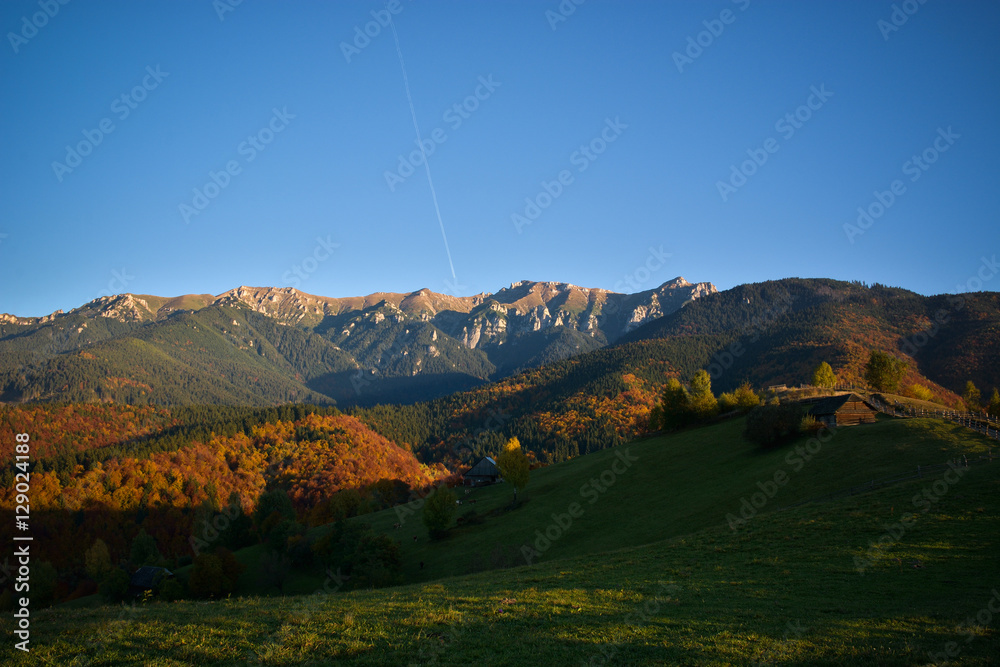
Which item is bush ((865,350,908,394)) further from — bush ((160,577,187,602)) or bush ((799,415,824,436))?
bush ((160,577,187,602))

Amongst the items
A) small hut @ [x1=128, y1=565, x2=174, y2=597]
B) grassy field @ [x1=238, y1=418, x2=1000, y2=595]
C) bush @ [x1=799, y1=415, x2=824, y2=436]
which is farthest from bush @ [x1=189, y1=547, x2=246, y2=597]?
bush @ [x1=799, y1=415, x2=824, y2=436]

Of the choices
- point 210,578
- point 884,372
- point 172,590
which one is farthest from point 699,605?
point 884,372

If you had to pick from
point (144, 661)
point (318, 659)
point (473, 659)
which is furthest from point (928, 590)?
point (144, 661)

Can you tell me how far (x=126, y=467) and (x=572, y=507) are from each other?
124m

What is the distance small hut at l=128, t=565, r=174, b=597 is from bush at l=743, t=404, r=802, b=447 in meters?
62.7

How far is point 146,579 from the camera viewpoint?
5397 centimetres

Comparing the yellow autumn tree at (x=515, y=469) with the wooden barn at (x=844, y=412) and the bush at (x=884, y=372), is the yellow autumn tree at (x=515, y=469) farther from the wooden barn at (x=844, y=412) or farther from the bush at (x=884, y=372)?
the bush at (x=884, y=372)

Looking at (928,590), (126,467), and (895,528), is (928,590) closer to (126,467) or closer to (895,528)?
(895,528)

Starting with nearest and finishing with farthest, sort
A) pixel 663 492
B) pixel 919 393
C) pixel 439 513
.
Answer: pixel 663 492
pixel 439 513
pixel 919 393

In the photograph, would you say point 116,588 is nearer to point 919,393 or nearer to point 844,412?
point 844,412

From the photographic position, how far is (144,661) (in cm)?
1180

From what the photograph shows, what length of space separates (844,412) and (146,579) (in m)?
76.4

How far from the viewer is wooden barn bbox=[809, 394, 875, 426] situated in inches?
2114

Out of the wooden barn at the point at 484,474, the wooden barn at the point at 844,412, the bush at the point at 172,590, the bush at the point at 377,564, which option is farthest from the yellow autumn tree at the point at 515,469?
the bush at the point at 172,590
